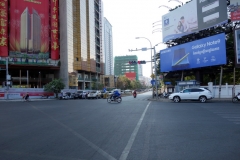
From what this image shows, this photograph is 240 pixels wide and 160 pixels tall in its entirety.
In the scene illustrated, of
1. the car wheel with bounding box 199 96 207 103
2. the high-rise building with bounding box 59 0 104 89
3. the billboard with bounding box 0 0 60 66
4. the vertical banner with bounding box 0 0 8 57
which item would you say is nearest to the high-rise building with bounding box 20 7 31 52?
the billboard with bounding box 0 0 60 66

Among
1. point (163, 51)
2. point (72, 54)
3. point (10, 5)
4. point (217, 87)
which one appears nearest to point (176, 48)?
point (163, 51)

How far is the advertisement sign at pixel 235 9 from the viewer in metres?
28.4

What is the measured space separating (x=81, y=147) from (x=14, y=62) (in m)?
60.5

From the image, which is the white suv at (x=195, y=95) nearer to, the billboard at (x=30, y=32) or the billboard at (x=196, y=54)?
the billboard at (x=196, y=54)

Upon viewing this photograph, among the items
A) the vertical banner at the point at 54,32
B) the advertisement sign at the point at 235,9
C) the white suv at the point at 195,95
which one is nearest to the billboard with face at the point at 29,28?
the vertical banner at the point at 54,32

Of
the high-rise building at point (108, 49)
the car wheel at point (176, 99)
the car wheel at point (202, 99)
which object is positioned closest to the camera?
the car wheel at point (202, 99)

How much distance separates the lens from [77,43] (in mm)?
71938

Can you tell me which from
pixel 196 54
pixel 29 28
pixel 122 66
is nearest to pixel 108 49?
pixel 122 66

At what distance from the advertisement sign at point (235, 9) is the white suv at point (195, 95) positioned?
11.2 m

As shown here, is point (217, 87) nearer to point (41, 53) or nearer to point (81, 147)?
point (81, 147)

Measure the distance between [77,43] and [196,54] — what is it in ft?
153

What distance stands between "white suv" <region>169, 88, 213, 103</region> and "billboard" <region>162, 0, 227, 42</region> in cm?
1189

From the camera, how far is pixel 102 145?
6125 millimetres

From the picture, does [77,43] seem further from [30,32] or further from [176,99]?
[176,99]
